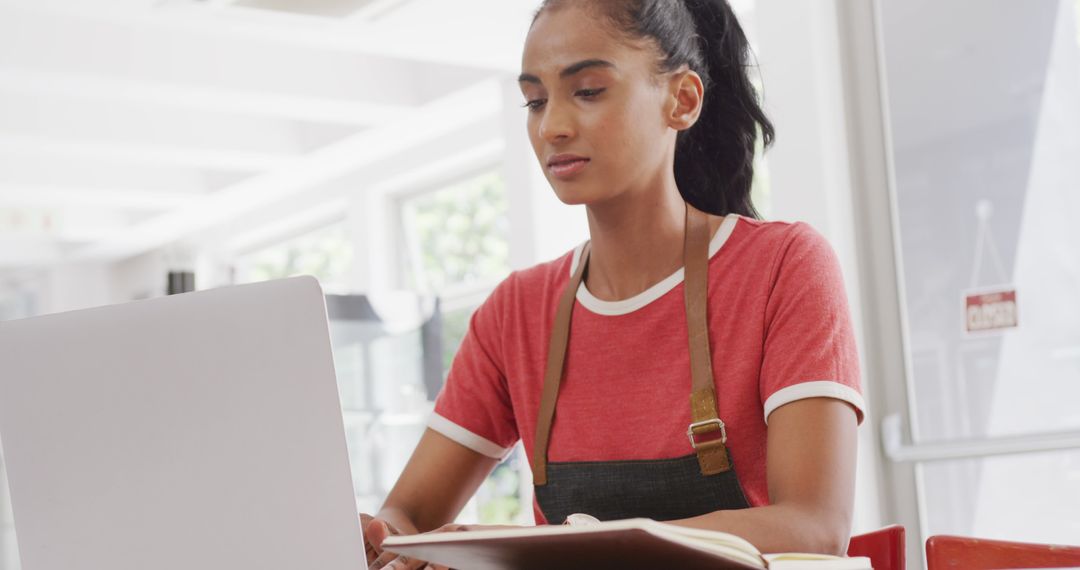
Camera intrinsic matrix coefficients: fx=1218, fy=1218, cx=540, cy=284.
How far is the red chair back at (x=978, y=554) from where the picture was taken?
1265 millimetres

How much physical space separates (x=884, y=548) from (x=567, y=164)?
55 cm

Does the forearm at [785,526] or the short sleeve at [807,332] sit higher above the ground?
the short sleeve at [807,332]

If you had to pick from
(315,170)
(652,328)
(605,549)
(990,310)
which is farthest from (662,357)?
(315,170)

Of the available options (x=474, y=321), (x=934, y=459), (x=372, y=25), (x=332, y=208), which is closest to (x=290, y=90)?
(x=372, y=25)

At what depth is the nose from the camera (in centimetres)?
140

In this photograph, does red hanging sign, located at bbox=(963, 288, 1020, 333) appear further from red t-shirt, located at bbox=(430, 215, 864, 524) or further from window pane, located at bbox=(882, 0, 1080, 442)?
red t-shirt, located at bbox=(430, 215, 864, 524)

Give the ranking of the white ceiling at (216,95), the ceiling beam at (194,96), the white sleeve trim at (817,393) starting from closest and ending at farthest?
1. the white sleeve trim at (817,393)
2. the white ceiling at (216,95)
3. the ceiling beam at (194,96)

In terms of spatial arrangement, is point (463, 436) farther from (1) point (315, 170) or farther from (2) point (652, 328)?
(1) point (315, 170)

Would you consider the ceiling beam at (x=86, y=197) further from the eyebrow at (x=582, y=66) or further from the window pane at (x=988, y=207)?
the eyebrow at (x=582, y=66)

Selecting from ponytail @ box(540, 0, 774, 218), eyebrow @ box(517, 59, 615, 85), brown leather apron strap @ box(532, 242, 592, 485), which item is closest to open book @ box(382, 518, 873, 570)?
brown leather apron strap @ box(532, 242, 592, 485)

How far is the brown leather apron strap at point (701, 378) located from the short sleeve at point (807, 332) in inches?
2.5

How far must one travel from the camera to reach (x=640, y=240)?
152cm

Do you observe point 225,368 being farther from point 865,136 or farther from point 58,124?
point 58,124

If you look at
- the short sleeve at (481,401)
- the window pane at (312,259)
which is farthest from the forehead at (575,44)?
the window pane at (312,259)
